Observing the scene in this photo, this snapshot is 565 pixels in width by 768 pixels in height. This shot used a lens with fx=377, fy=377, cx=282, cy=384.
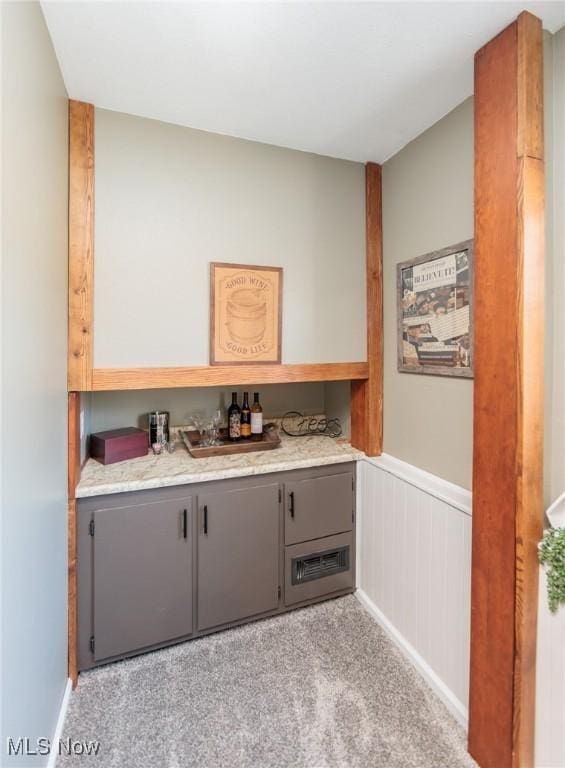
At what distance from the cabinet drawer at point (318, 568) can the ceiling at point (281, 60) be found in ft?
7.29

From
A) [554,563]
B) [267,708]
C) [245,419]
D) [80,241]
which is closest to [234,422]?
[245,419]

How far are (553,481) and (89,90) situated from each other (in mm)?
2415

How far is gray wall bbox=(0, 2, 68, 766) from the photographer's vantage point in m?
0.95

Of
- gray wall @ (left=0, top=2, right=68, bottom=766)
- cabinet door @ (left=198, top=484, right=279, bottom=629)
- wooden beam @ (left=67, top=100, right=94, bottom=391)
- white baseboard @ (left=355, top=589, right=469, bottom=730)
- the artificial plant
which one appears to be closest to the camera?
gray wall @ (left=0, top=2, right=68, bottom=766)

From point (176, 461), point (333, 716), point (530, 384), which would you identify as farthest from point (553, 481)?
point (176, 461)

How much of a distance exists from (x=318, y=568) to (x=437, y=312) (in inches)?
62.1

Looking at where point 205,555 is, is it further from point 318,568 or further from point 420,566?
point 420,566

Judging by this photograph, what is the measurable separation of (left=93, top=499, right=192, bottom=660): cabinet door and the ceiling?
1856 millimetres

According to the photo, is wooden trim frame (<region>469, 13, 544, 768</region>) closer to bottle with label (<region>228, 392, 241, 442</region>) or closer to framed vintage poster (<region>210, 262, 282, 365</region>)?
framed vintage poster (<region>210, 262, 282, 365</region>)

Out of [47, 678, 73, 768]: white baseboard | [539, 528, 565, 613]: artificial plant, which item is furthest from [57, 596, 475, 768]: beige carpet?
[539, 528, 565, 613]: artificial plant

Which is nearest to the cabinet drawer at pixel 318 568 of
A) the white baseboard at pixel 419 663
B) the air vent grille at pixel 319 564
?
the air vent grille at pixel 319 564

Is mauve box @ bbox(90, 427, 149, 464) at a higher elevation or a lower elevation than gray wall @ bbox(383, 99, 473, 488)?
lower

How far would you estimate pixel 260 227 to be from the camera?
2.02 meters

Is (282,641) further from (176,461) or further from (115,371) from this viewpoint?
(115,371)
